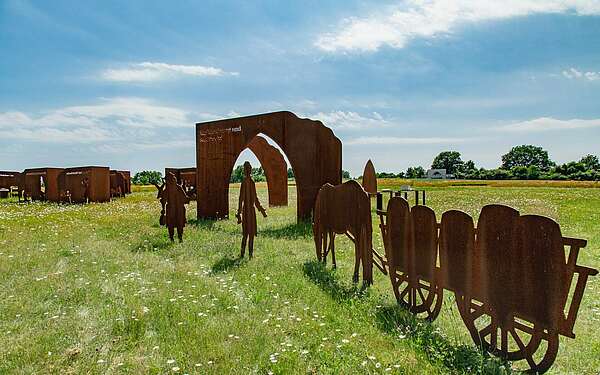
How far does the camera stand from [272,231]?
48.1 ft

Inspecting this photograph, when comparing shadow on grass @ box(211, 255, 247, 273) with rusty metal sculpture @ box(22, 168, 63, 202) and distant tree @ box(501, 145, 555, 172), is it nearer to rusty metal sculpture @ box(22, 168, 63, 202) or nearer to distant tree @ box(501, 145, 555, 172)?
rusty metal sculpture @ box(22, 168, 63, 202)

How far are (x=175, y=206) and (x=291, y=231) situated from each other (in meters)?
3.83

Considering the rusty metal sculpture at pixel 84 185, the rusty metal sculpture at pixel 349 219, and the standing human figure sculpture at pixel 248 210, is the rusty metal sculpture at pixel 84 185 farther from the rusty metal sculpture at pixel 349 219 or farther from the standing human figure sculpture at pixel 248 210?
the rusty metal sculpture at pixel 349 219

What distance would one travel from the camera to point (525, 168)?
2931 inches

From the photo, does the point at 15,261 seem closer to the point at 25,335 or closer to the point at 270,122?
the point at 25,335

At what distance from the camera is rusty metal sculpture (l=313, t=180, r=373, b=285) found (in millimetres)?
7582

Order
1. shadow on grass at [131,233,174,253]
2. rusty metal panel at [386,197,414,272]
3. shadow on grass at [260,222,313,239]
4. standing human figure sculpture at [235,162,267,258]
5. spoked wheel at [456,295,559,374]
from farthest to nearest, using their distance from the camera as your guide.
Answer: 1. shadow on grass at [260,222,313,239]
2. shadow on grass at [131,233,174,253]
3. standing human figure sculpture at [235,162,267,258]
4. rusty metal panel at [386,197,414,272]
5. spoked wheel at [456,295,559,374]

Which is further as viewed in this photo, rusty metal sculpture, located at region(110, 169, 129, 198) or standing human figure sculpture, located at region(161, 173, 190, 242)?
rusty metal sculpture, located at region(110, 169, 129, 198)

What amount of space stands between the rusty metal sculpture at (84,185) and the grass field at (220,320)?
19713 mm

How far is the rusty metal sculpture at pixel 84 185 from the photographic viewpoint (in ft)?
96.6

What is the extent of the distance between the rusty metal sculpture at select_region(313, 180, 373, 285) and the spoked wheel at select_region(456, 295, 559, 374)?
8.19ft

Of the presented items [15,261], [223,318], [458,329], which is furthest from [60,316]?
[458,329]

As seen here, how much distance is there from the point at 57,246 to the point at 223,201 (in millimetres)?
8048

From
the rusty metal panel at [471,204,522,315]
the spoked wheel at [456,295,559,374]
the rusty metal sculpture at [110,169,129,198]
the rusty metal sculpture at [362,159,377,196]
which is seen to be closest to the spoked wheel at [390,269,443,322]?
the spoked wheel at [456,295,559,374]
